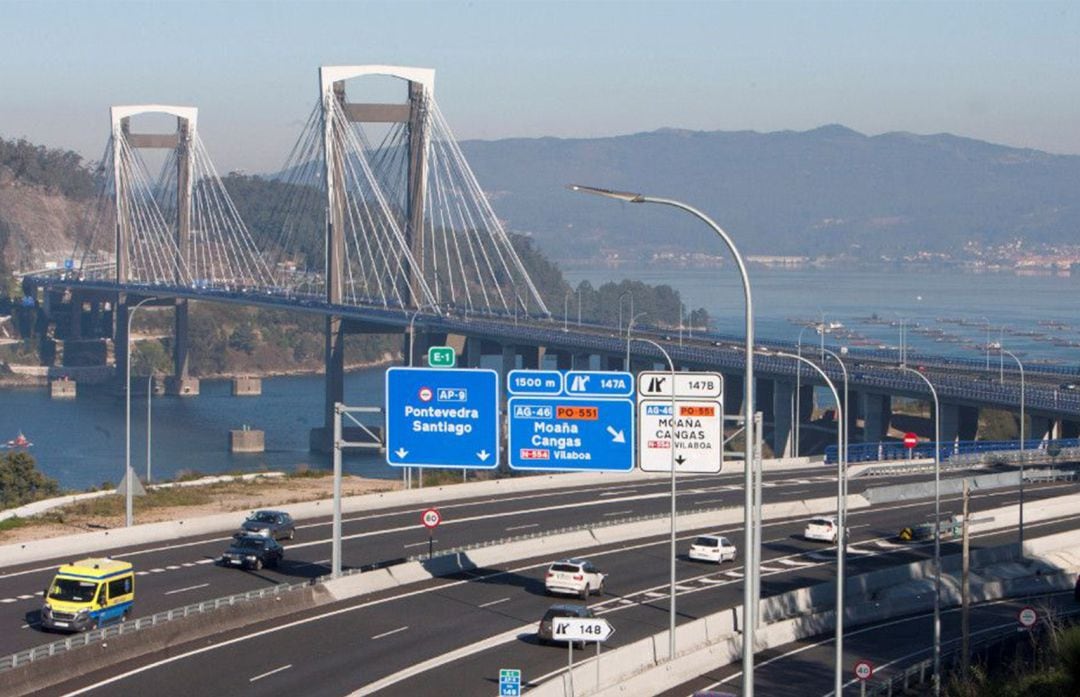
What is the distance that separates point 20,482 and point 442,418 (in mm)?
31728

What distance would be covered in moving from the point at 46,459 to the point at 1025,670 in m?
79.0

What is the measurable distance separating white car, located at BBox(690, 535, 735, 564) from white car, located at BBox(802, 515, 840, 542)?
5021 millimetres

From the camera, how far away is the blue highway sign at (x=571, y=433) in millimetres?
32344

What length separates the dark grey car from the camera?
4203cm

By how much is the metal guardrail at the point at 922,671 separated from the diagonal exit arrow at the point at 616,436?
6357 mm

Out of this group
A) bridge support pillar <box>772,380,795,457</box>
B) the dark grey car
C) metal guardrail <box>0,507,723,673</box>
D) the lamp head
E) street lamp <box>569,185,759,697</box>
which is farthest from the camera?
bridge support pillar <box>772,380,795,457</box>

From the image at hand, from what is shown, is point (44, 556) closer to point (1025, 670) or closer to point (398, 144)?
point (1025, 670)

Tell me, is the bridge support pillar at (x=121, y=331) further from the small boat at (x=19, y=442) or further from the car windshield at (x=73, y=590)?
the car windshield at (x=73, y=590)

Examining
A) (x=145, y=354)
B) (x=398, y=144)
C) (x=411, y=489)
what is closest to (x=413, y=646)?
(x=411, y=489)

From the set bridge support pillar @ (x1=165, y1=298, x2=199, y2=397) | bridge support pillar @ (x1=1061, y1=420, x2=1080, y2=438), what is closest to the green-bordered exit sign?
bridge support pillar @ (x1=1061, y1=420, x2=1080, y2=438)

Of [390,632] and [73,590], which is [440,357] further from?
[73,590]

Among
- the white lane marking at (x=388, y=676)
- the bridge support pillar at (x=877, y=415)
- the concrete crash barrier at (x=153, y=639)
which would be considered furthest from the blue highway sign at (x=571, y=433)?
the bridge support pillar at (x=877, y=415)

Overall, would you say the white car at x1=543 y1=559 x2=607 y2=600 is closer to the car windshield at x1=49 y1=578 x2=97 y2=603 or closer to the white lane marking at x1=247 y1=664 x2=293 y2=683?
the white lane marking at x1=247 y1=664 x2=293 y2=683

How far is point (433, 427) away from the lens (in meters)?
33.8
